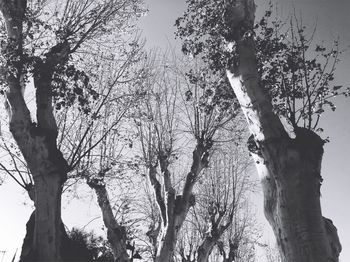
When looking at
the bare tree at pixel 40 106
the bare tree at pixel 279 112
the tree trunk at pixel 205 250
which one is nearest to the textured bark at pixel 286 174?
the bare tree at pixel 279 112

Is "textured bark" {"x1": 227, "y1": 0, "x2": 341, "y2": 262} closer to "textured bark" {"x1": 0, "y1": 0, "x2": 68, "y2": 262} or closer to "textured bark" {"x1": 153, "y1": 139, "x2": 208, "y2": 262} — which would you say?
"textured bark" {"x1": 0, "y1": 0, "x2": 68, "y2": 262}

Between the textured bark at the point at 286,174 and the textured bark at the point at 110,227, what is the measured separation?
293 inches

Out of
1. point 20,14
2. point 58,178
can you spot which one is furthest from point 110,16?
point 58,178

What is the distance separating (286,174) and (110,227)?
339 inches

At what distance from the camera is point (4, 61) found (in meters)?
7.34

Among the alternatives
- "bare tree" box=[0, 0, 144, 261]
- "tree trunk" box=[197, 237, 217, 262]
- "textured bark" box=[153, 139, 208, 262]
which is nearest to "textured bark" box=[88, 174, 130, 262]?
"textured bark" box=[153, 139, 208, 262]

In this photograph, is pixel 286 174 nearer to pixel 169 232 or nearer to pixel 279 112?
pixel 279 112

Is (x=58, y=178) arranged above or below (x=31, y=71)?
below

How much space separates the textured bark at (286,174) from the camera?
4.94m

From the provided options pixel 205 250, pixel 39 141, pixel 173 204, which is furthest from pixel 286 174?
pixel 205 250

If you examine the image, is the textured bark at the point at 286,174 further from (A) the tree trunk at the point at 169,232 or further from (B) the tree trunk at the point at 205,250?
(B) the tree trunk at the point at 205,250

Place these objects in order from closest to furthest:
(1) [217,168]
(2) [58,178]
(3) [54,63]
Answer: (2) [58,178] < (3) [54,63] < (1) [217,168]

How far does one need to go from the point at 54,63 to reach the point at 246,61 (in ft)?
13.6

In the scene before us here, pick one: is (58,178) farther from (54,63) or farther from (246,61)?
(246,61)
